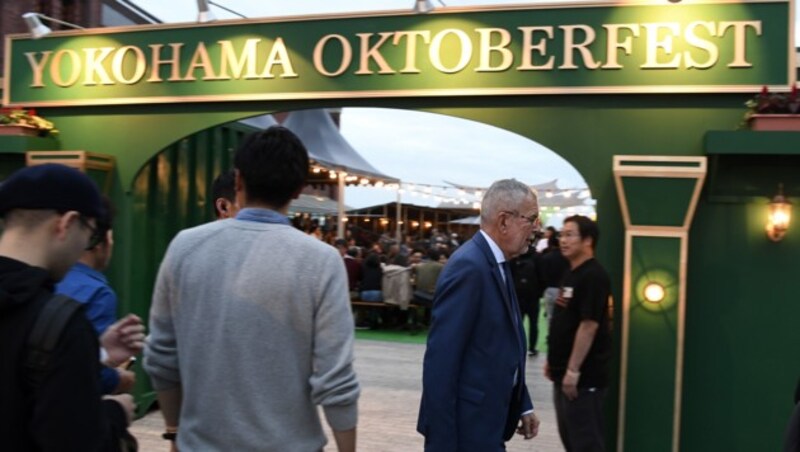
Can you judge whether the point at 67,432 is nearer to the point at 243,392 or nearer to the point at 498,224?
the point at 243,392

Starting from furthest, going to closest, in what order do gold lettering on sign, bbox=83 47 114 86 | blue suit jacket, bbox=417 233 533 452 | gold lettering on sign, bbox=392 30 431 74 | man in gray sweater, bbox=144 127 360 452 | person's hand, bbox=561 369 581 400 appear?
gold lettering on sign, bbox=83 47 114 86
gold lettering on sign, bbox=392 30 431 74
person's hand, bbox=561 369 581 400
blue suit jacket, bbox=417 233 533 452
man in gray sweater, bbox=144 127 360 452

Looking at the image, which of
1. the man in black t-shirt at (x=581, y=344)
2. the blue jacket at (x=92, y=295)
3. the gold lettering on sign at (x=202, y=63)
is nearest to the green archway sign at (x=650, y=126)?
the gold lettering on sign at (x=202, y=63)

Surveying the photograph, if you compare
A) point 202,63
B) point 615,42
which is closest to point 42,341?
point 615,42

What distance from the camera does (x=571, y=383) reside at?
3.99 meters

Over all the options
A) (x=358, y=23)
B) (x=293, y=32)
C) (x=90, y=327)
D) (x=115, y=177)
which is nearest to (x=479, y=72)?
(x=358, y=23)

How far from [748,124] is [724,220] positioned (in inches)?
26.6

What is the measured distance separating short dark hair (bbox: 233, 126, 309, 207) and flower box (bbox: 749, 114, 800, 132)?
3524mm

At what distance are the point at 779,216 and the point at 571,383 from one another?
1900mm

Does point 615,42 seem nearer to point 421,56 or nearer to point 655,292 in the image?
point 421,56

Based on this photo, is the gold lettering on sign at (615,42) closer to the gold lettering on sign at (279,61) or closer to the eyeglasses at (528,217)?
the eyeglasses at (528,217)

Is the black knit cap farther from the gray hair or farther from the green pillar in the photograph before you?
the green pillar

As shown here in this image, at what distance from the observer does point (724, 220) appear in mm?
4727

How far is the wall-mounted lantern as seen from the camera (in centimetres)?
451

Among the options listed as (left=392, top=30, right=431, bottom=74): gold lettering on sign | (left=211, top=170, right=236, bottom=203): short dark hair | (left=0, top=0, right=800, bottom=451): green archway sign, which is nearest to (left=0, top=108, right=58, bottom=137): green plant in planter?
(left=0, top=0, right=800, bottom=451): green archway sign
